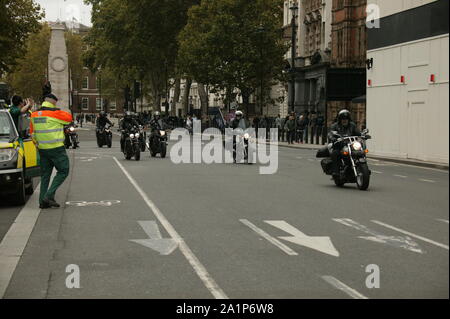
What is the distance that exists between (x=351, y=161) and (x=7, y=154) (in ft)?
22.4

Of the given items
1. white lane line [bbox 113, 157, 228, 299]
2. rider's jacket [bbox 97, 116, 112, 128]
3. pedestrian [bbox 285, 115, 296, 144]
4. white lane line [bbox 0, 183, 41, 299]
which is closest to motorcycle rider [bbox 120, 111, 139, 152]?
rider's jacket [bbox 97, 116, 112, 128]

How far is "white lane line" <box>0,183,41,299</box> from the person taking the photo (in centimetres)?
764

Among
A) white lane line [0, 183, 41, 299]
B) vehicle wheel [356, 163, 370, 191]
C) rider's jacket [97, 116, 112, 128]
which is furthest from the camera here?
rider's jacket [97, 116, 112, 128]

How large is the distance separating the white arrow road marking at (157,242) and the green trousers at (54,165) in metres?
3.06

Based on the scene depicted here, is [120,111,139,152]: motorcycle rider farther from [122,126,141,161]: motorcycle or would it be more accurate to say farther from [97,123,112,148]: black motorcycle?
[97,123,112,148]: black motorcycle

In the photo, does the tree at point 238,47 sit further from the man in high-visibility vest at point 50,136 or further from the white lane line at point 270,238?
the white lane line at point 270,238

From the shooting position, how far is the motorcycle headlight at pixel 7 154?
1402cm

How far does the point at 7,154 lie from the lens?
46.2 feet

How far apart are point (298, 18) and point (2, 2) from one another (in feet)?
112

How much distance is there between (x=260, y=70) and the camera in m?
62.0

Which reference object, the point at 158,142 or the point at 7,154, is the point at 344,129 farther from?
the point at 158,142

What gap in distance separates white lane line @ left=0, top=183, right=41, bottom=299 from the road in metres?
0.07
